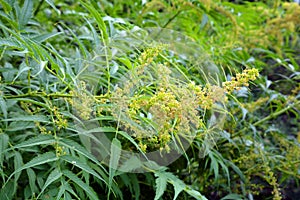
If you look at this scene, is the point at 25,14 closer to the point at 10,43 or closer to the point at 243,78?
the point at 10,43

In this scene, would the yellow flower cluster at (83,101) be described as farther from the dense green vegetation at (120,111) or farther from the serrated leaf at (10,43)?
the serrated leaf at (10,43)

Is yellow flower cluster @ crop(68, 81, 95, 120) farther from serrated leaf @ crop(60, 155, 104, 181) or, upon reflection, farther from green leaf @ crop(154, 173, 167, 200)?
green leaf @ crop(154, 173, 167, 200)

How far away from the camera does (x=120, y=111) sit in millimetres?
743

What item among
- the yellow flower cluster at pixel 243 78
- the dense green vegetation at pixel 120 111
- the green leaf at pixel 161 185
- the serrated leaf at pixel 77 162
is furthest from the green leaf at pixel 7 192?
the yellow flower cluster at pixel 243 78

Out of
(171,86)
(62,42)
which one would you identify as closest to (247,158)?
(171,86)

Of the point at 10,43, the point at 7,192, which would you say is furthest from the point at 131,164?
the point at 10,43

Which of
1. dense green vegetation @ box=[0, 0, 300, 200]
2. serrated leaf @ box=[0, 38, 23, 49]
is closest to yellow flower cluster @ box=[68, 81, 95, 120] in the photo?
dense green vegetation @ box=[0, 0, 300, 200]

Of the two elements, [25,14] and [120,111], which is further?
[25,14]

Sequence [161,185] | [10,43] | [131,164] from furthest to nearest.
A: [131,164], [161,185], [10,43]

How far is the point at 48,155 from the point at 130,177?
12.0 inches

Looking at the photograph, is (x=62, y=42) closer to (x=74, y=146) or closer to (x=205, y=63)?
(x=205, y=63)

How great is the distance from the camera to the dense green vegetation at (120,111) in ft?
2.44

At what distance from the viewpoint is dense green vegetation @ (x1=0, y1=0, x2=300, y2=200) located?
0.74 metres

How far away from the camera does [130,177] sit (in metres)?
1.02
